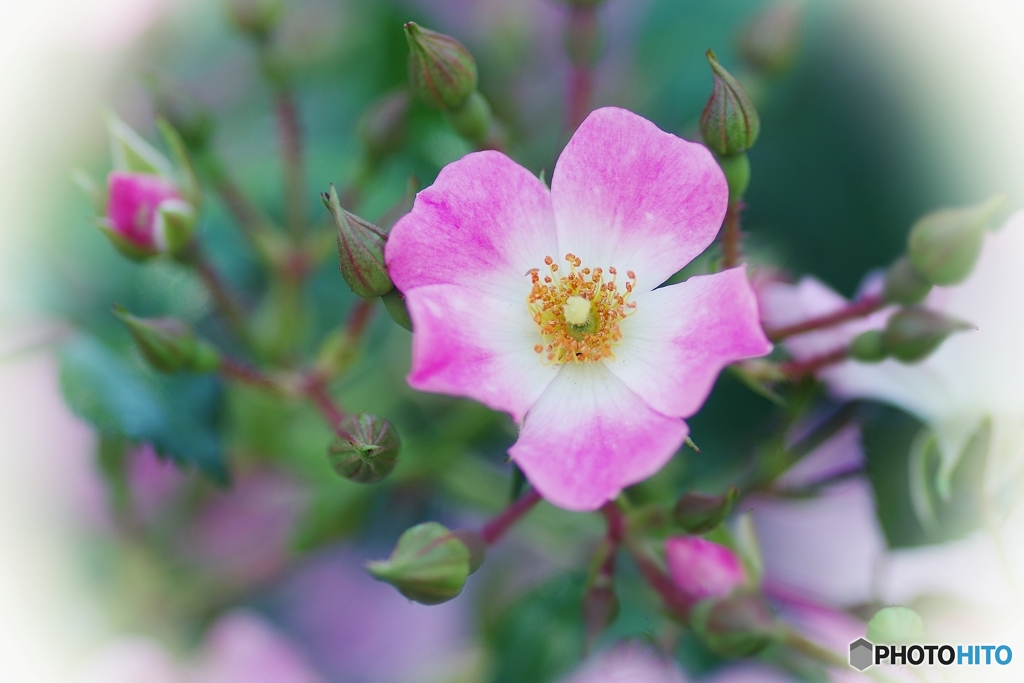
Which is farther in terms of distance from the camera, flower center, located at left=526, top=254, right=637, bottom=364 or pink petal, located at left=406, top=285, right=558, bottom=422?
flower center, located at left=526, top=254, right=637, bottom=364

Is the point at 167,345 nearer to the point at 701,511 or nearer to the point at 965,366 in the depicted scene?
the point at 701,511

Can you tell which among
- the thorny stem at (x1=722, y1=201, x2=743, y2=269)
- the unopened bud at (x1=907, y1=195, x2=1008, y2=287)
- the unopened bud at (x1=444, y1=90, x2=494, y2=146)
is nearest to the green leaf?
the unopened bud at (x1=444, y1=90, x2=494, y2=146)

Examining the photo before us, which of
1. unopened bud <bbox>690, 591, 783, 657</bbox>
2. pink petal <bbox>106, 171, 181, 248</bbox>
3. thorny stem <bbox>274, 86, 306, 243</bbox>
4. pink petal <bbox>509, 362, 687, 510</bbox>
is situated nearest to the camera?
pink petal <bbox>509, 362, 687, 510</bbox>

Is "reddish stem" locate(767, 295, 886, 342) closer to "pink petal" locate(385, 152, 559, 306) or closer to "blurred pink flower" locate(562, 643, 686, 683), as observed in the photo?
"pink petal" locate(385, 152, 559, 306)

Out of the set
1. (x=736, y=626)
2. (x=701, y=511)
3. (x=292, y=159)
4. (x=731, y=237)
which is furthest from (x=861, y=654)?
(x=292, y=159)

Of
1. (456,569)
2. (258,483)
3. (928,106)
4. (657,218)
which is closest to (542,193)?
(657,218)

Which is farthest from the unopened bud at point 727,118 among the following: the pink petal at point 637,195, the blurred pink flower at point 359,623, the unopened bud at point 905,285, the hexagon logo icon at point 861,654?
the blurred pink flower at point 359,623
